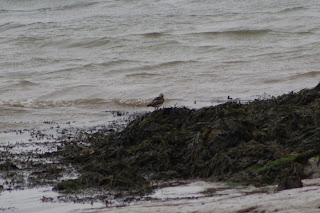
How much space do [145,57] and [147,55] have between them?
329 mm

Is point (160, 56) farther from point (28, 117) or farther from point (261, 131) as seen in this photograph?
point (261, 131)

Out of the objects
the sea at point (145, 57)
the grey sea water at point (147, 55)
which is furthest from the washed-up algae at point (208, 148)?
the grey sea water at point (147, 55)

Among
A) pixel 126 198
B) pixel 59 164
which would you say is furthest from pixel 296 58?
pixel 126 198

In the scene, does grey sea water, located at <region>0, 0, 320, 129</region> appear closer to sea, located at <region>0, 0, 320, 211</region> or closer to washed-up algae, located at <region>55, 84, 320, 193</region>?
sea, located at <region>0, 0, 320, 211</region>

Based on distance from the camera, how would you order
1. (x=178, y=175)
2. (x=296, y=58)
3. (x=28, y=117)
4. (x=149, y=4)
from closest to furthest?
1. (x=178, y=175)
2. (x=28, y=117)
3. (x=296, y=58)
4. (x=149, y=4)

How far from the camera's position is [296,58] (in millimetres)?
14383

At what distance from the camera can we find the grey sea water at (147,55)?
1109 centimetres

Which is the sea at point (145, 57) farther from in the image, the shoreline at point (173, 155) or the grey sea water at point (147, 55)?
the shoreline at point (173, 155)

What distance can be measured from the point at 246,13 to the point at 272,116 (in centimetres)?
1668

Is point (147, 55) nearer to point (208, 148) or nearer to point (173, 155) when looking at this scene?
point (173, 155)

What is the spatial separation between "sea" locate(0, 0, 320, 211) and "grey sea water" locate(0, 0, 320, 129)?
1.2 inches

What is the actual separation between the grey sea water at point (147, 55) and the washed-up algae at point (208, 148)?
2496mm

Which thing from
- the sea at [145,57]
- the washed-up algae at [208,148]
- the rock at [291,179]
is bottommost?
the rock at [291,179]

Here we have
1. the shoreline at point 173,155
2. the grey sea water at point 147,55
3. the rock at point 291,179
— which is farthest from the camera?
the grey sea water at point 147,55
